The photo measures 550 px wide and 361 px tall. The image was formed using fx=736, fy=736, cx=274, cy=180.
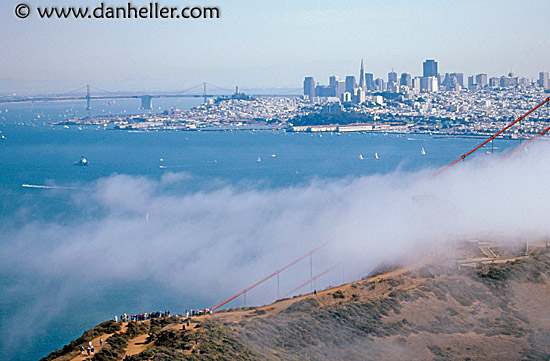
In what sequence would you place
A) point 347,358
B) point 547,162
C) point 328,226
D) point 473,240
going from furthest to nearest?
point 328,226
point 547,162
point 473,240
point 347,358

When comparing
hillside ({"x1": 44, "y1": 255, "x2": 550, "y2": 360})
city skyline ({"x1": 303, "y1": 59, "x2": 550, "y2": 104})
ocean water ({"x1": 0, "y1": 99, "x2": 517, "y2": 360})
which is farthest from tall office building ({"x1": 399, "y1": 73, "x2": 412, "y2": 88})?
hillside ({"x1": 44, "y1": 255, "x2": 550, "y2": 360})

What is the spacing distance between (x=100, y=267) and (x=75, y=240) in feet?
11.5

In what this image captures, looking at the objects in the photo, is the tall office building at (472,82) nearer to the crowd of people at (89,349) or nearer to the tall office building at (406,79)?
the tall office building at (406,79)

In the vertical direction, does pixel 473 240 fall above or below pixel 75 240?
above

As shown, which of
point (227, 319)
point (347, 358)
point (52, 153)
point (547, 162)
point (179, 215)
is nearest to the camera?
point (347, 358)

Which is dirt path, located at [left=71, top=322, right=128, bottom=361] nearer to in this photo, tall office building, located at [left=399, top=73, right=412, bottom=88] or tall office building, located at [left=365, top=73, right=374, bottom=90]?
tall office building, located at [left=399, top=73, right=412, bottom=88]

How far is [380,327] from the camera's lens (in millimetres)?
7969

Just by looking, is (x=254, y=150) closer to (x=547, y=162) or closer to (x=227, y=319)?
(x=547, y=162)

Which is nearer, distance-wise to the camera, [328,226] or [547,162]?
[547,162]

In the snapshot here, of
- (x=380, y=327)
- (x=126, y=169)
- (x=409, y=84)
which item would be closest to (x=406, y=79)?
(x=409, y=84)

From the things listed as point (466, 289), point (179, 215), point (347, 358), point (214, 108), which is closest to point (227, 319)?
point (347, 358)

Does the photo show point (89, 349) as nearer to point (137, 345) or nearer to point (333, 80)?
point (137, 345)

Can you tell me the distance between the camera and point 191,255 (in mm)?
18516

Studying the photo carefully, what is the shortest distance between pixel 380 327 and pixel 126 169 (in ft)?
91.8
